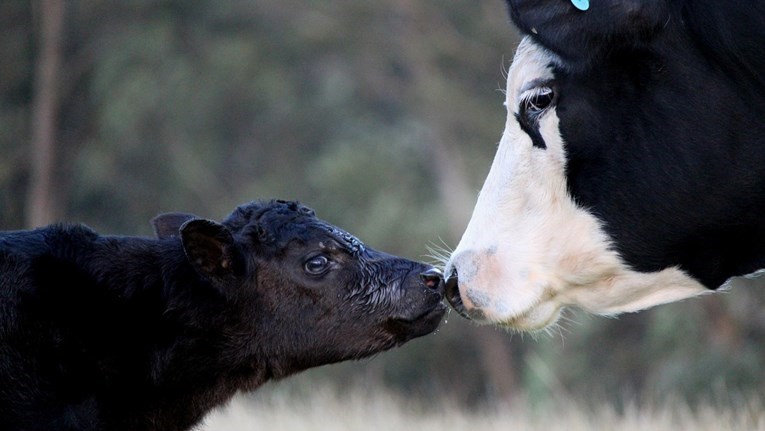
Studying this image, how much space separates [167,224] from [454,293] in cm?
163

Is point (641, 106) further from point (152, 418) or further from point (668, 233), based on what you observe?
point (152, 418)

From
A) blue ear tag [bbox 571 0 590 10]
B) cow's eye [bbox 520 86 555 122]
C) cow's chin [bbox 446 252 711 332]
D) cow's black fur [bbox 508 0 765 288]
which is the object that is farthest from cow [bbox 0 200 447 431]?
blue ear tag [bbox 571 0 590 10]

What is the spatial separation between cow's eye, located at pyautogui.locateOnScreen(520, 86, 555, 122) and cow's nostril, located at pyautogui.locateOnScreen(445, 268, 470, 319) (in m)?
0.81

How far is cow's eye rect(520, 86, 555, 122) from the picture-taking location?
5406 millimetres

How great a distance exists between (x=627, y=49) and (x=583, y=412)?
14.9 ft

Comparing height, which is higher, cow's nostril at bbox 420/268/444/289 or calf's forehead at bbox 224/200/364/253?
calf's forehead at bbox 224/200/364/253

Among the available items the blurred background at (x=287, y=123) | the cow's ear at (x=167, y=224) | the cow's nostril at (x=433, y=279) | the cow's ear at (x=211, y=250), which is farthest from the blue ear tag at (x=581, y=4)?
the blurred background at (x=287, y=123)

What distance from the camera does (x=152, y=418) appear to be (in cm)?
563

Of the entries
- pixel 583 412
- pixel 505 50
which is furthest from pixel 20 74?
pixel 583 412

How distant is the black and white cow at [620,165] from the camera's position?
5.08 metres

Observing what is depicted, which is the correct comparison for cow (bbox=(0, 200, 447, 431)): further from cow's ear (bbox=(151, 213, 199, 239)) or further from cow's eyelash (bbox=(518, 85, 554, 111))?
cow's eyelash (bbox=(518, 85, 554, 111))

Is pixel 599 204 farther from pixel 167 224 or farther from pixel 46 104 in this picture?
pixel 46 104

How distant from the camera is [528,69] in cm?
547

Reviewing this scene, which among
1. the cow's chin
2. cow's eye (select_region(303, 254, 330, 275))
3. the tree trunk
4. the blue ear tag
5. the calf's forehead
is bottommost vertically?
the cow's chin
